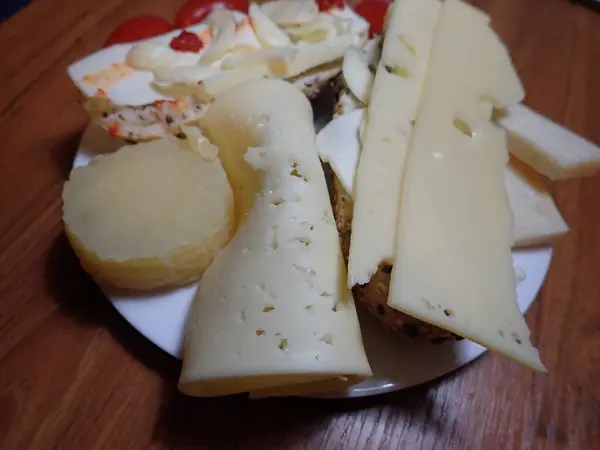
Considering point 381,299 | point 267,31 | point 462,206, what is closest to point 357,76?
point 267,31

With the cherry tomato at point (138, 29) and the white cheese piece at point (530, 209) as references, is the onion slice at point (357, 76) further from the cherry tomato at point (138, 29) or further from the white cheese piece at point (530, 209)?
the cherry tomato at point (138, 29)

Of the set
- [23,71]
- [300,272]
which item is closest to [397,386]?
[300,272]

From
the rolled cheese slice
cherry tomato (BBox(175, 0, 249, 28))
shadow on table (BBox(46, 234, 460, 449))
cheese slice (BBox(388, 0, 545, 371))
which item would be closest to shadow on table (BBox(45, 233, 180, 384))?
shadow on table (BBox(46, 234, 460, 449))

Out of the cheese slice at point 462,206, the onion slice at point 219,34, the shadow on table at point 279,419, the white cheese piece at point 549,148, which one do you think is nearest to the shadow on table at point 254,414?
the shadow on table at point 279,419

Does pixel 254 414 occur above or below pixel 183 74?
below

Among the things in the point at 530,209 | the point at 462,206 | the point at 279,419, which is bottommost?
the point at 279,419

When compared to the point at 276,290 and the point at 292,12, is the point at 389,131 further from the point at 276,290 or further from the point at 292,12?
the point at 292,12
